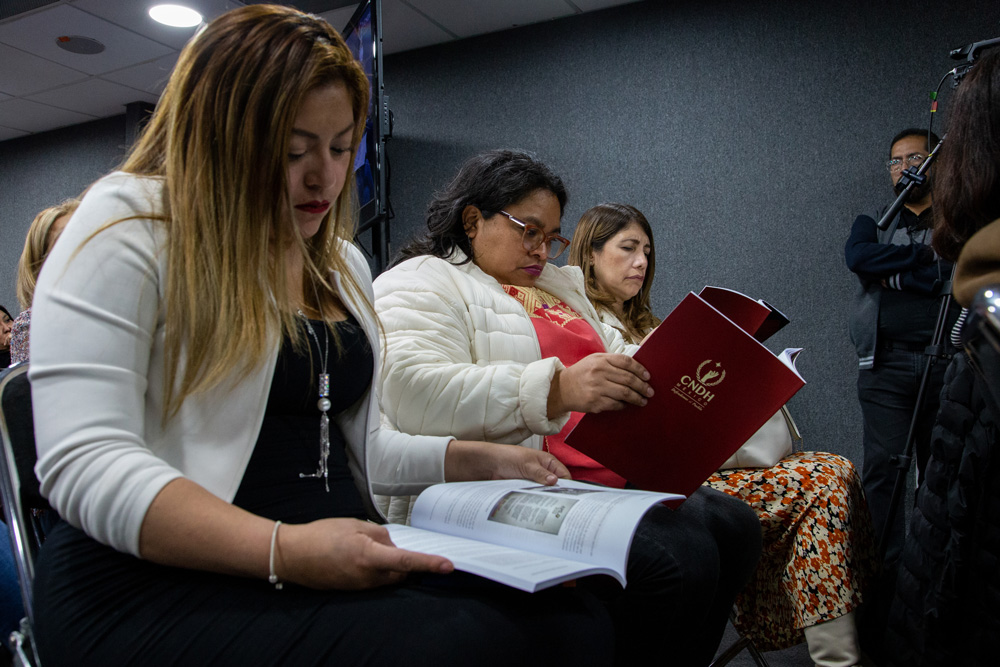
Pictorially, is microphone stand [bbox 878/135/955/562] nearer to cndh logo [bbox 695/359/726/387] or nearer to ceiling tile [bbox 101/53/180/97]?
cndh logo [bbox 695/359/726/387]

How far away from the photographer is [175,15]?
3.76 metres

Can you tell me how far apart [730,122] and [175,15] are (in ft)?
9.41

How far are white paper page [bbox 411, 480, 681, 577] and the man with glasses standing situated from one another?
2.13m

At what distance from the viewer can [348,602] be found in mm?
672

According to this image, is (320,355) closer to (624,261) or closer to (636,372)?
(636,372)

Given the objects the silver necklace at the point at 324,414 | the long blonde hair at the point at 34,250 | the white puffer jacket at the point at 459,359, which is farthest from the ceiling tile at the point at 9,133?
the silver necklace at the point at 324,414

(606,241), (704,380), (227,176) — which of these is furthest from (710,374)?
(606,241)

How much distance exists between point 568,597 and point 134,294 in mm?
541

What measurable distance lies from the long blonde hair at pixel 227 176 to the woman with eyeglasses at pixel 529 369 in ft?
1.54

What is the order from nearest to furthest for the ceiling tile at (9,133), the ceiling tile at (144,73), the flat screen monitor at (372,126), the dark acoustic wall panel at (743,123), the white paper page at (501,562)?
1. the white paper page at (501,562)
2. the flat screen monitor at (372,126)
3. the dark acoustic wall panel at (743,123)
4. the ceiling tile at (144,73)
5. the ceiling tile at (9,133)

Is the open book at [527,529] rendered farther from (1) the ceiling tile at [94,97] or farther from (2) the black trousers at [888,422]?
(1) the ceiling tile at [94,97]

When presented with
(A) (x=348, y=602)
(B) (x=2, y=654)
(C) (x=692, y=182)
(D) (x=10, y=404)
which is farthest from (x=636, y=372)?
(C) (x=692, y=182)

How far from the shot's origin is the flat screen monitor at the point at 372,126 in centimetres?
263

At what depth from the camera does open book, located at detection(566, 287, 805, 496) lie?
40.3 inches
